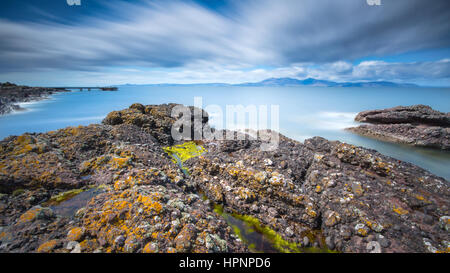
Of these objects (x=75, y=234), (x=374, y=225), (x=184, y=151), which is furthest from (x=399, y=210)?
(x=184, y=151)

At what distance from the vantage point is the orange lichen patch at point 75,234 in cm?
370

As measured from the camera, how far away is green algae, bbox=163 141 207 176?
11781mm

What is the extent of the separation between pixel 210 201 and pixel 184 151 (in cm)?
677

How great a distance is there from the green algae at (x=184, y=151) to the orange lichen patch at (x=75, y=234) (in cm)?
720

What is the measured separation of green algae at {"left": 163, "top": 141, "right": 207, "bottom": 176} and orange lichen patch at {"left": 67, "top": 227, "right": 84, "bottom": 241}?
7198 mm

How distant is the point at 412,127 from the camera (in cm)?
1706

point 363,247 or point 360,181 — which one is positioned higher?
point 360,181

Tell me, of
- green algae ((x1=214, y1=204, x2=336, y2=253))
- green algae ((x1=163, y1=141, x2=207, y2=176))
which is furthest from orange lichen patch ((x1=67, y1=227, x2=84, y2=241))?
green algae ((x1=163, y1=141, x2=207, y2=176))

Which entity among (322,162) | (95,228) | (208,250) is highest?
(322,162)

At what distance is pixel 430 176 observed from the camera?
6.54 metres

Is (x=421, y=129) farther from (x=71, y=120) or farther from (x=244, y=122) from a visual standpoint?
(x=71, y=120)

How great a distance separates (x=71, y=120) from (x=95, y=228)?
3105cm

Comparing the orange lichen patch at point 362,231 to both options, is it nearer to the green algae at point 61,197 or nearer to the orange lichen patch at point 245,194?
the orange lichen patch at point 245,194
